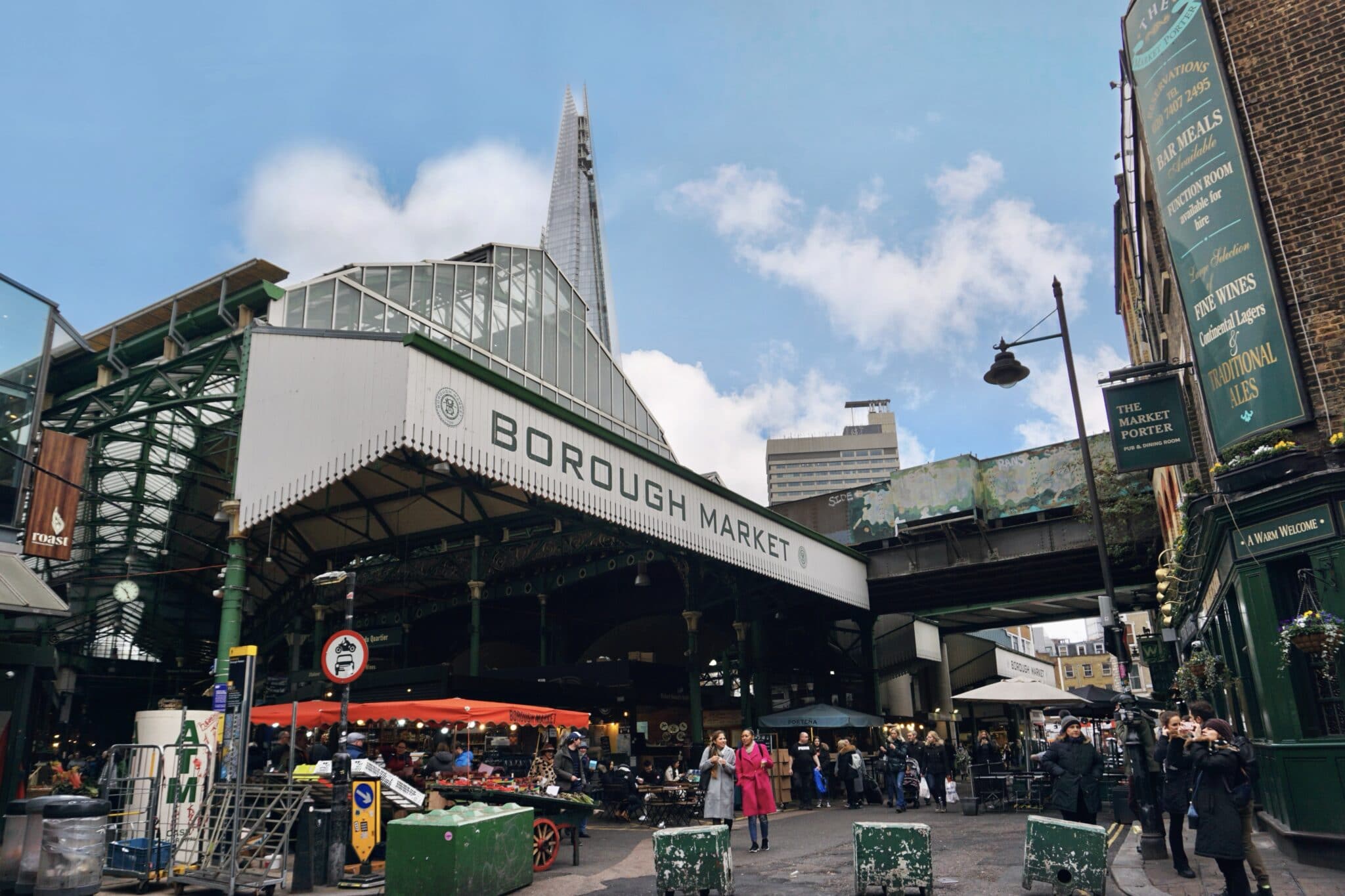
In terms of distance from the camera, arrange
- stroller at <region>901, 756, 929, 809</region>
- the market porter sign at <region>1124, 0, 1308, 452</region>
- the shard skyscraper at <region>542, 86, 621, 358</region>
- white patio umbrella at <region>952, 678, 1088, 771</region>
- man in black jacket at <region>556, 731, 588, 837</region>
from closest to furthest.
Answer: the market porter sign at <region>1124, 0, 1308, 452</region> < man in black jacket at <region>556, 731, 588, 837</region> < stroller at <region>901, 756, 929, 809</region> < white patio umbrella at <region>952, 678, 1088, 771</region> < the shard skyscraper at <region>542, 86, 621, 358</region>

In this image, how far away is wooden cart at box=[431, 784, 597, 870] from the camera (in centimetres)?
1217

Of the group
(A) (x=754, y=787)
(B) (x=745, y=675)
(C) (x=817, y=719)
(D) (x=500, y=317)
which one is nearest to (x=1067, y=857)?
(A) (x=754, y=787)

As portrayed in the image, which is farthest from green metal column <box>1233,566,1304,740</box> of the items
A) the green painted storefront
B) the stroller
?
the stroller

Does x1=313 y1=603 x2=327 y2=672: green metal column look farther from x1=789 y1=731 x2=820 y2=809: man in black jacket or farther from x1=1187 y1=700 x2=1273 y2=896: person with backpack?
x1=1187 y1=700 x2=1273 y2=896: person with backpack

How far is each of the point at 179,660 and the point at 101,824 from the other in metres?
35.4

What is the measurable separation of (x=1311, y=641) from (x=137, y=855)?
1401 cm

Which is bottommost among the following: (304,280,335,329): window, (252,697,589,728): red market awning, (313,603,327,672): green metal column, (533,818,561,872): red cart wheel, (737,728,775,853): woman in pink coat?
(533,818,561,872): red cart wheel

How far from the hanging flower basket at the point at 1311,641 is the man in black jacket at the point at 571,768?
967cm

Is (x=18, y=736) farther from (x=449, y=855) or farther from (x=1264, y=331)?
(x=1264, y=331)

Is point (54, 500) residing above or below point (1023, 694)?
above

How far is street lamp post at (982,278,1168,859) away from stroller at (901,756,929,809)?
7.79 metres

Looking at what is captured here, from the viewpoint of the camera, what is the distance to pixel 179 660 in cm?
4084

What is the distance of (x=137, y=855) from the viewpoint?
434 inches

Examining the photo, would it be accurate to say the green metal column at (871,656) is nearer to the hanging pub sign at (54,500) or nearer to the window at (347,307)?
the window at (347,307)
